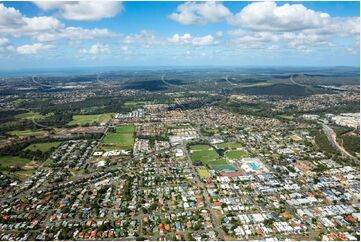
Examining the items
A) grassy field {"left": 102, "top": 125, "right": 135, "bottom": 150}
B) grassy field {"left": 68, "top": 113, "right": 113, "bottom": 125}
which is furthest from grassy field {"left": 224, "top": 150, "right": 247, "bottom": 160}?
grassy field {"left": 68, "top": 113, "right": 113, "bottom": 125}

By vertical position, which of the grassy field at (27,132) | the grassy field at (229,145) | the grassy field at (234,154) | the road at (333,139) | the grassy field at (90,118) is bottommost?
the grassy field at (234,154)

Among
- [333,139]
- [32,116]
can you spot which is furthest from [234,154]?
[32,116]

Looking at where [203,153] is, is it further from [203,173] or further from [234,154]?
[203,173]

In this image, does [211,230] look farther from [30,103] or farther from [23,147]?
[30,103]

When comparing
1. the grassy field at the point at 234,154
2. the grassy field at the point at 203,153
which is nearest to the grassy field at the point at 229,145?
the grassy field at the point at 203,153

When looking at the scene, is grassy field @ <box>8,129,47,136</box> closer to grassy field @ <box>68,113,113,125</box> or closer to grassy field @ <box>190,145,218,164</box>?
grassy field @ <box>68,113,113,125</box>

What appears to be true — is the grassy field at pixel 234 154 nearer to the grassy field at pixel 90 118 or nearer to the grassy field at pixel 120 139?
the grassy field at pixel 120 139
